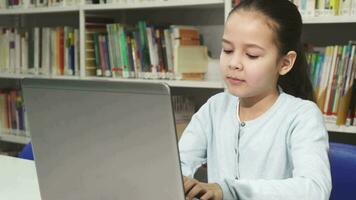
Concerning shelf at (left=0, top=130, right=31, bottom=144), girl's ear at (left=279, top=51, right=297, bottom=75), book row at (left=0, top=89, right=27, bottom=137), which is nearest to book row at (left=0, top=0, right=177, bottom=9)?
book row at (left=0, top=89, right=27, bottom=137)

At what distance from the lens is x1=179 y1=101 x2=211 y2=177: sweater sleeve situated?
3.80 ft

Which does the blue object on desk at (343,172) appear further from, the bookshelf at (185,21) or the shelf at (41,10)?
the shelf at (41,10)

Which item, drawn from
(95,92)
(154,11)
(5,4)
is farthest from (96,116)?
(5,4)

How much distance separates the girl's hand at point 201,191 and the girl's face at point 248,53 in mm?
343

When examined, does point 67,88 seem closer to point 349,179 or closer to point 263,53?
point 263,53

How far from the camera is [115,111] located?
1.97 ft

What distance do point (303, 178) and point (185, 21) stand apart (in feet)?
6.13

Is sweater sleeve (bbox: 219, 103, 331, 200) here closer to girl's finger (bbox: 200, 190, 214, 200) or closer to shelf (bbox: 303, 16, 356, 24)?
girl's finger (bbox: 200, 190, 214, 200)

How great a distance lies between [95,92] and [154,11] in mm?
2133

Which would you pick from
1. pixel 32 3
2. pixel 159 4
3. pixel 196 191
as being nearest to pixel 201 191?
pixel 196 191

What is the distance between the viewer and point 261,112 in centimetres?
114

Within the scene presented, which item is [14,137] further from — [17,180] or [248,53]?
[248,53]

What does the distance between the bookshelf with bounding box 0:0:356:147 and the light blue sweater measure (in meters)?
0.78

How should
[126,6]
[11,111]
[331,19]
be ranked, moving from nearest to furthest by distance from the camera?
[331,19], [126,6], [11,111]
